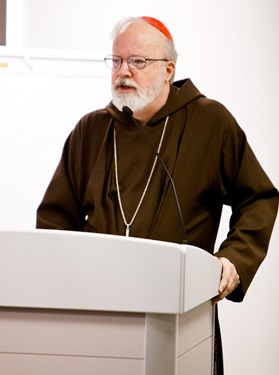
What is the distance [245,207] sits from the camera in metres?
2.60

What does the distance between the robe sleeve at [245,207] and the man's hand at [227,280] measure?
0.06 metres

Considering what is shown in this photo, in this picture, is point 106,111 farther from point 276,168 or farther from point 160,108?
point 276,168

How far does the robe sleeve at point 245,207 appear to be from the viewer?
7.77 feet

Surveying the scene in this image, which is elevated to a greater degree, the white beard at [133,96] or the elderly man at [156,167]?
the white beard at [133,96]

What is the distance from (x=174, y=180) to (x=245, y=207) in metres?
0.25

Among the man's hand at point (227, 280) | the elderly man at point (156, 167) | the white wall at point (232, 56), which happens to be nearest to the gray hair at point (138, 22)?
the elderly man at point (156, 167)

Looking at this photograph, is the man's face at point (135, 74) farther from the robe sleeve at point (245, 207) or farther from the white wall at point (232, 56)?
the white wall at point (232, 56)

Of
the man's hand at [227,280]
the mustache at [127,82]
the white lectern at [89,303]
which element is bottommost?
the man's hand at [227,280]

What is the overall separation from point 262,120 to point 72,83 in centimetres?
113

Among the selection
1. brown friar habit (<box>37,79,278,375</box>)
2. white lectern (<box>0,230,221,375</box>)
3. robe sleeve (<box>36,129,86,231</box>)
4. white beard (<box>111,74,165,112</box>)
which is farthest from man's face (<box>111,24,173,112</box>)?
white lectern (<box>0,230,221,375</box>)

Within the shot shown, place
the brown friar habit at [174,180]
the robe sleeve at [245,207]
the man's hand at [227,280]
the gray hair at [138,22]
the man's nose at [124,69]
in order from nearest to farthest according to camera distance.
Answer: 1. the man's hand at [227,280]
2. the robe sleeve at [245,207]
3. the brown friar habit at [174,180]
4. the man's nose at [124,69]
5. the gray hair at [138,22]

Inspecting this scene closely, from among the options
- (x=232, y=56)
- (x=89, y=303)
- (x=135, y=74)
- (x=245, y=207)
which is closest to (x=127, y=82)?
(x=135, y=74)

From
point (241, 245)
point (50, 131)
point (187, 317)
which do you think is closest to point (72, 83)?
point (50, 131)

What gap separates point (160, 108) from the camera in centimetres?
283
